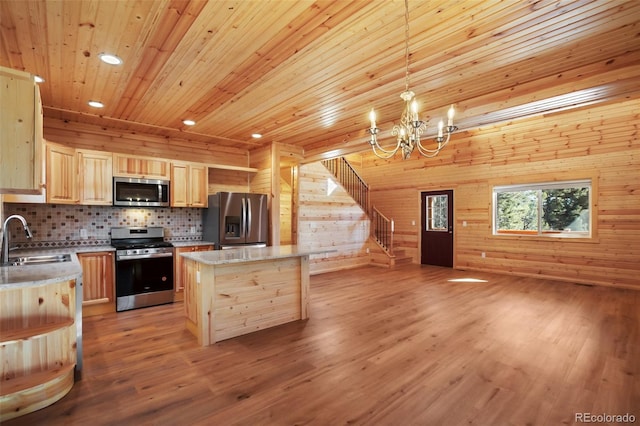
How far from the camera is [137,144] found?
526 centimetres

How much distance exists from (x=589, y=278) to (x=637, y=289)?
25.8 inches

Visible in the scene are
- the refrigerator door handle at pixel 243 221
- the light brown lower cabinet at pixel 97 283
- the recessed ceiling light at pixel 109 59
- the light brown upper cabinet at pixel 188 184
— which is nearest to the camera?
the recessed ceiling light at pixel 109 59

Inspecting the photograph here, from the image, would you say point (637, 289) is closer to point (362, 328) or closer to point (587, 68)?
point (587, 68)

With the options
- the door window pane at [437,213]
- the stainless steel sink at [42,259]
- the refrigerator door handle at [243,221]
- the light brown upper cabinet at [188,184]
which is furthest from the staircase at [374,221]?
the stainless steel sink at [42,259]

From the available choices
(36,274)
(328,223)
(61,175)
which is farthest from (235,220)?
(36,274)

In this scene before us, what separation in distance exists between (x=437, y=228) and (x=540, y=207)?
92.4 inches

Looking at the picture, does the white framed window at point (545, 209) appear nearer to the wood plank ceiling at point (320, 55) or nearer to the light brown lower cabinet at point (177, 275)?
the wood plank ceiling at point (320, 55)

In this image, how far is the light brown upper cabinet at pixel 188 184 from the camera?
5.06m

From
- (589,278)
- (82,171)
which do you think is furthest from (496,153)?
(82,171)

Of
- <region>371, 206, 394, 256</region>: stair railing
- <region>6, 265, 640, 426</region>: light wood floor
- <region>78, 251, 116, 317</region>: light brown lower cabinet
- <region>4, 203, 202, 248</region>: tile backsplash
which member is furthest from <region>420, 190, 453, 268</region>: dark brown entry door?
<region>78, 251, 116, 317</region>: light brown lower cabinet

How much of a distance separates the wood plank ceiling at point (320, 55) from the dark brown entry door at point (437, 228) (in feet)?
14.0

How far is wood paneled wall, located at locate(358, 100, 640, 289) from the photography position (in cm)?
549

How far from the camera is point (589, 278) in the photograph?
19.3 feet

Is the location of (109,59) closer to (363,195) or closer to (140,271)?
(140,271)
